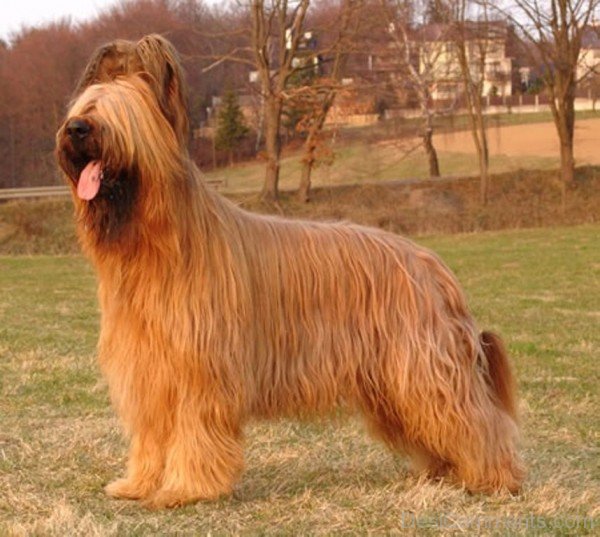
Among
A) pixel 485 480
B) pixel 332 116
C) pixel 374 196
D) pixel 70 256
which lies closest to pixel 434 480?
pixel 485 480

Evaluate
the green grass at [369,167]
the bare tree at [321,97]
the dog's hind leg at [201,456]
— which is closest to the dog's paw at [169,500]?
the dog's hind leg at [201,456]

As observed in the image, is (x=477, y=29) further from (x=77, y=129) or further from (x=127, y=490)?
(x=77, y=129)

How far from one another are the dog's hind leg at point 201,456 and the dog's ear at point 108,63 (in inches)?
61.1

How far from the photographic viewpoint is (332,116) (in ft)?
130

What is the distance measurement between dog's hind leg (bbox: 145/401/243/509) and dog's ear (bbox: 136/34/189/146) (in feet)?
4.16

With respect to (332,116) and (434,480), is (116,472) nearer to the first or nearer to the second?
(434,480)

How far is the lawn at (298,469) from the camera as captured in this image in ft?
15.5

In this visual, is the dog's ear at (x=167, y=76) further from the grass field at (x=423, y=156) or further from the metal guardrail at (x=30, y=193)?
the grass field at (x=423, y=156)

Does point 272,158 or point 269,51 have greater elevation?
point 269,51

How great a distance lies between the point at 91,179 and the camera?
4.46 m

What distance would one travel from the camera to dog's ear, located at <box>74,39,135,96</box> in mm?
4680

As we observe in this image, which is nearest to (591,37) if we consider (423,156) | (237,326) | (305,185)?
(423,156)

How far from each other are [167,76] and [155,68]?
7 centimetres

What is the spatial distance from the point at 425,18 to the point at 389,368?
36.9 metres
